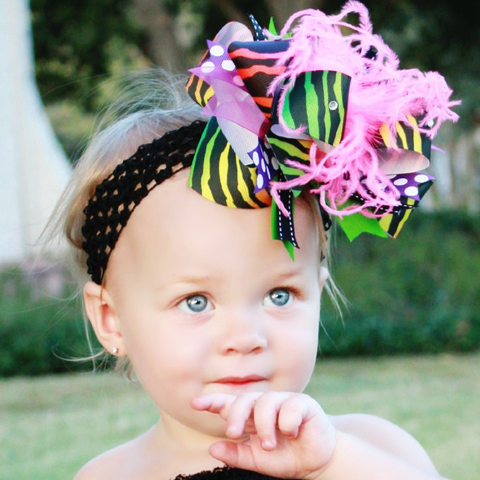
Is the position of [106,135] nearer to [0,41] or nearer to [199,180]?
[199,180]

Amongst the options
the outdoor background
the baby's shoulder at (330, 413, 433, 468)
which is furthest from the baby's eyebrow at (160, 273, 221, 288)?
the outdoor background

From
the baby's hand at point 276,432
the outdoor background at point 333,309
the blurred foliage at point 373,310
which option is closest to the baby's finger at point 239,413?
the baby's hand at point 276,432

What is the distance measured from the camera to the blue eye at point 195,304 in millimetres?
1644

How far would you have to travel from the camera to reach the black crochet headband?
1768mm

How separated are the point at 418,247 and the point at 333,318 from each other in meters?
2.83

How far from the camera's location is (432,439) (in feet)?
15.4

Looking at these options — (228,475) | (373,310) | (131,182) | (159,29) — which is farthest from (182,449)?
(159,29)

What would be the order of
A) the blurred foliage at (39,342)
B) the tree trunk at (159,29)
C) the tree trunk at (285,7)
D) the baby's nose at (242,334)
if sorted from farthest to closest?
1. the tree trunk at (159,29)
2. the tree trunk at (285,7)
3. the blurred foliage at (39,342)
4. the baby's nose at (242,334)

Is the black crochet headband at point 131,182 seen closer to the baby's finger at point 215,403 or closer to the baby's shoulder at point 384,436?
the baby's finger at point 215,403

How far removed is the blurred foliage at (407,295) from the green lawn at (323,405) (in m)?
0.25

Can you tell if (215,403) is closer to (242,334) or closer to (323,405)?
(242,334)

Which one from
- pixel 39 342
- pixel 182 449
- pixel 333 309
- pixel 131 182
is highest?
pixel 131 182

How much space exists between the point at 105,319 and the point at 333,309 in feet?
19.3

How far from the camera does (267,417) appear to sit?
135 cm
